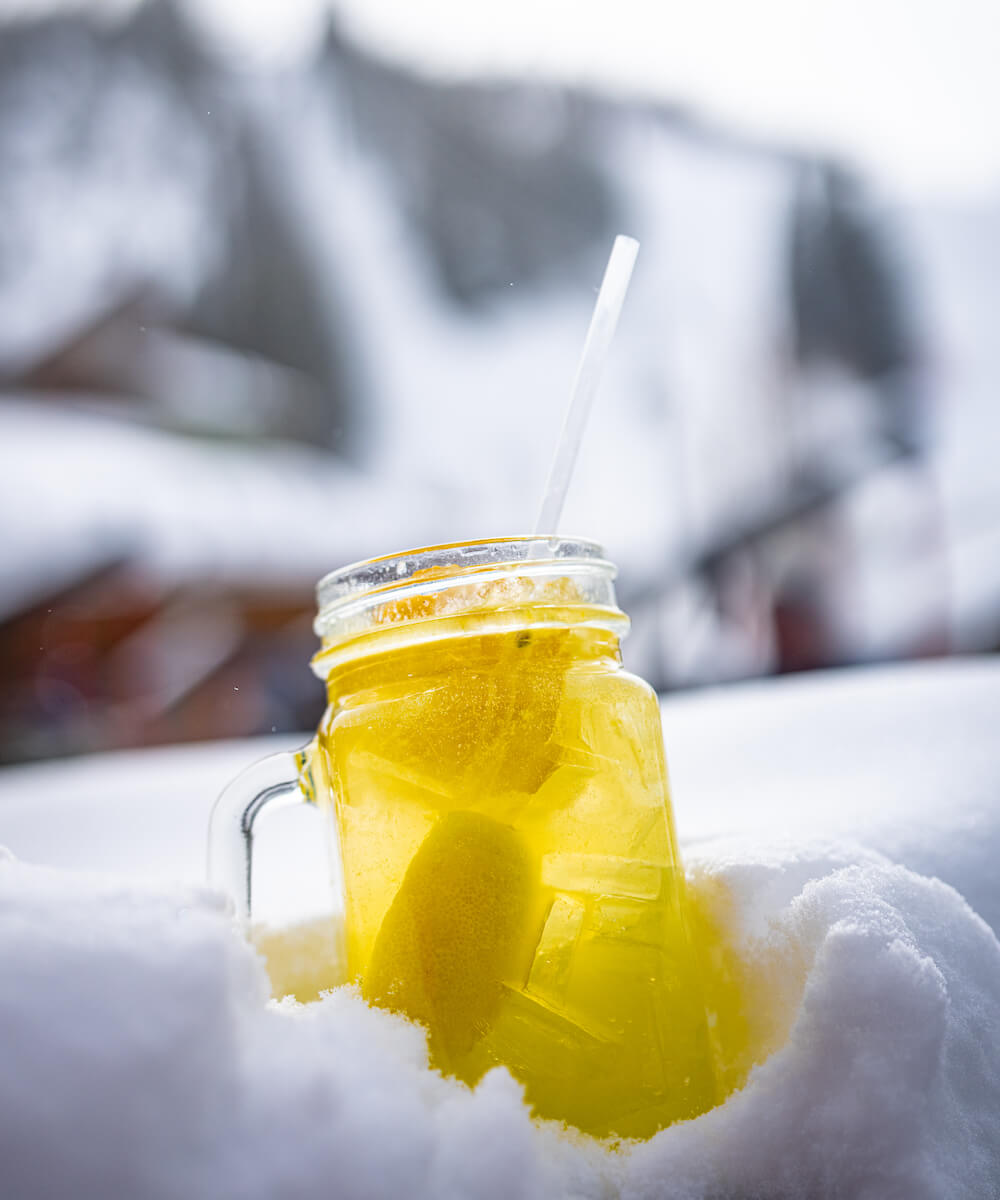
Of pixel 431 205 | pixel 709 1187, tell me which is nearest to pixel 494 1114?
pixel 709 1187

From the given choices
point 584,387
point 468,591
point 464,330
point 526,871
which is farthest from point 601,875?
point 464,330

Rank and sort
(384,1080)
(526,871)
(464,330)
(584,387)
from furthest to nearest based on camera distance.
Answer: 1. (464,330)
2. (584,387)
3. (526,871)
4. (384,1080)

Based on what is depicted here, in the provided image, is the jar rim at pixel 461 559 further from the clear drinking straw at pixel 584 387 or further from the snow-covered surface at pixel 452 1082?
the snow-covered surface at pixel 452 1082

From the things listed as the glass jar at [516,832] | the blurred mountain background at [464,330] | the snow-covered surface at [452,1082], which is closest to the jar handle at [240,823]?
the glass jar at [516,832]

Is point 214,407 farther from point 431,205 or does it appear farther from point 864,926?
point 864,926

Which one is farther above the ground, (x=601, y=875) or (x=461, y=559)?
(x=461, y=559)

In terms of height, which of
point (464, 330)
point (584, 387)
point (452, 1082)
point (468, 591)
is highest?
point (464, 330)

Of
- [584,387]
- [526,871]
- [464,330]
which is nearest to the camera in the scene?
[526,871]

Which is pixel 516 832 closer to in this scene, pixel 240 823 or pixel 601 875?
pixel 601 875
